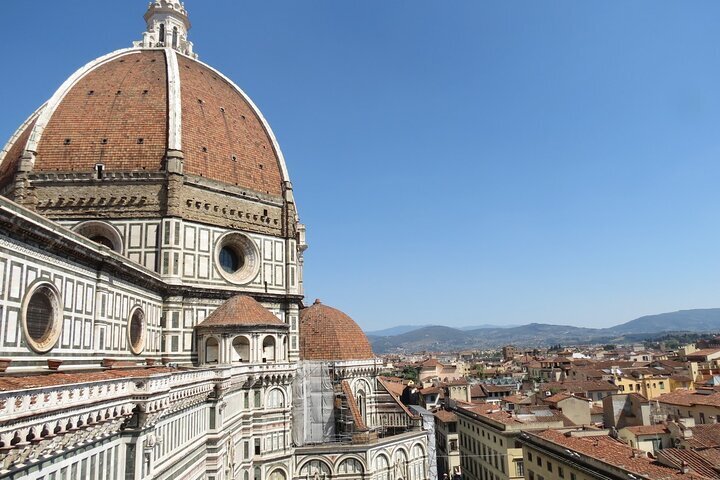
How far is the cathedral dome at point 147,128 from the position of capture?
30.6 metres

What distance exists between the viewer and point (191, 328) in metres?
29.9

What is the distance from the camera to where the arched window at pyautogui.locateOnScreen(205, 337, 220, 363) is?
1158 inches

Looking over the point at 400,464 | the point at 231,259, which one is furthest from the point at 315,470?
the point at 231,259

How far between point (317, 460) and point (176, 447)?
1734 centimetres

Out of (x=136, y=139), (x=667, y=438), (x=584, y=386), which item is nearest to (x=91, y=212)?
(x=136, y=139)

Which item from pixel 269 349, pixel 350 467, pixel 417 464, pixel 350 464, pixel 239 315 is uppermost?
pixel 239 315

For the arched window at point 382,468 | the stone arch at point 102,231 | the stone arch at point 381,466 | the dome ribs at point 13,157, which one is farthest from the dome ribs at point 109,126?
the arched window at point 382,468

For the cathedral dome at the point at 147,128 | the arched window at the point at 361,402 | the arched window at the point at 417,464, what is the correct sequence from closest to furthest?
the cathedral dome at the point at 147,128 < the arched window at the point at 417,464 < the arched window at the point at 361,402

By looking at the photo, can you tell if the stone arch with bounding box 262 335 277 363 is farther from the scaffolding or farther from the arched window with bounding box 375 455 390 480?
the arched window with bounding box 375 455 390 480

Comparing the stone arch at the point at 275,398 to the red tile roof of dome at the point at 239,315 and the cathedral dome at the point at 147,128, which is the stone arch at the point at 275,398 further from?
the cathedral dome at the point at 147,128

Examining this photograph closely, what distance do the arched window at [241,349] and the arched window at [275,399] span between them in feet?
8.24

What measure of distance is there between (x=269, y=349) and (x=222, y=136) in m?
13.3

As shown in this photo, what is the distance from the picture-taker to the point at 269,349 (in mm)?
30594

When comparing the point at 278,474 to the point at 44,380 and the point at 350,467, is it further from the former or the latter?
the point at 44,380
